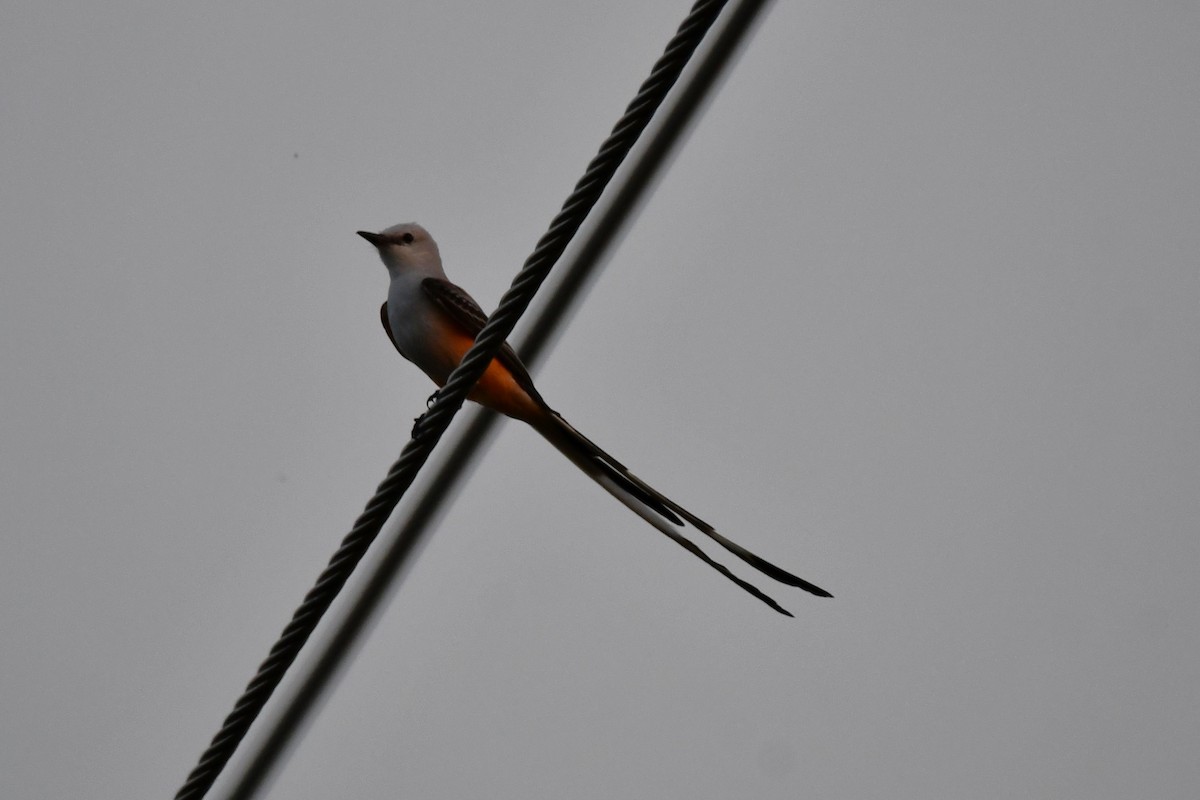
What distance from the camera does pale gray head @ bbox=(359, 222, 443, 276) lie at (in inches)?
112

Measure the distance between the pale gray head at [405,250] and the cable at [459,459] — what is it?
1.25 m

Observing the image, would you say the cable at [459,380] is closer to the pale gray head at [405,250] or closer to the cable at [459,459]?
the cable at [459,459]

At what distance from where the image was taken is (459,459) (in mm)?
1696

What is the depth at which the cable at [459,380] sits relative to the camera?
4.95 feet

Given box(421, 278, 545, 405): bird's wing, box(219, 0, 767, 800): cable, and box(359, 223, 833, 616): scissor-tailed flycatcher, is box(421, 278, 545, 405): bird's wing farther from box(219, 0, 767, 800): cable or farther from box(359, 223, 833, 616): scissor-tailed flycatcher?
box(219, 0, 767, 800): cable

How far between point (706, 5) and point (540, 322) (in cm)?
47

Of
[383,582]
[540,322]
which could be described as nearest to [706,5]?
[540,322]

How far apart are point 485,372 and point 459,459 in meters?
0.54

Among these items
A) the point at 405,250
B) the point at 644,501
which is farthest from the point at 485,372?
the point at 405,250

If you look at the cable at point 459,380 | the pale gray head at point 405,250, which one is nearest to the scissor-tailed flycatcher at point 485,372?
the pale gray head at point 405,250

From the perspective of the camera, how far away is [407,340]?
2.69 metres

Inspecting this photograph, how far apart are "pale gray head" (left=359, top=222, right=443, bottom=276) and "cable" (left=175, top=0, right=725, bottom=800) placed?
130cm

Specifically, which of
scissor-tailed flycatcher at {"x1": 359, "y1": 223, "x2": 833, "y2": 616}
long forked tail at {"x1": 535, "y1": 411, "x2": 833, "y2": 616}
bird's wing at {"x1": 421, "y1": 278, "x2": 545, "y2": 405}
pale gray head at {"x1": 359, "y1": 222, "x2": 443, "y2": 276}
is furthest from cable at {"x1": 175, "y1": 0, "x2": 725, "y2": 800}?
pale gray head at {"x1": 359, "y1": 222, "x2": 443, "y2": 276}

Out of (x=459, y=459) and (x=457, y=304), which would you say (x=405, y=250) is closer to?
(x=457, y=304)
